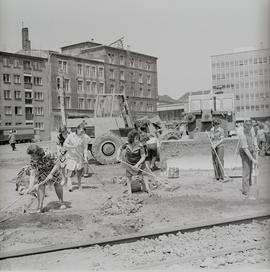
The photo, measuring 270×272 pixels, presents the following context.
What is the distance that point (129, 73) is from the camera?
217 feet

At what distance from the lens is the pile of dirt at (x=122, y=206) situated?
8.01 m

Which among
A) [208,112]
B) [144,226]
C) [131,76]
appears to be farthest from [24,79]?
[144,226]

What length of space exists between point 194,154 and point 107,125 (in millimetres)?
4485

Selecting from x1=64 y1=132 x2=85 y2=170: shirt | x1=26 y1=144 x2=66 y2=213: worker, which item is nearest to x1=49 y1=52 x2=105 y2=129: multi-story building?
x1=64 y1=132 x2=85 y2=170: shirt

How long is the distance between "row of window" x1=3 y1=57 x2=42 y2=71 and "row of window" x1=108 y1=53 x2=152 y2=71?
40.1 ft

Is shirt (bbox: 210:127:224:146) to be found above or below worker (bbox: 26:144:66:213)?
above

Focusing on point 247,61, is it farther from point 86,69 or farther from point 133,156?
point 86,69

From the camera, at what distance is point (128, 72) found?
65562mm

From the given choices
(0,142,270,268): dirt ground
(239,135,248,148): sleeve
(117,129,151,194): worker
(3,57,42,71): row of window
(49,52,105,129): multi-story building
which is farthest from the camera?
(49,52,105,129): multi-story building

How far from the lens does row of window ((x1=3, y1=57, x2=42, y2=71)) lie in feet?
159

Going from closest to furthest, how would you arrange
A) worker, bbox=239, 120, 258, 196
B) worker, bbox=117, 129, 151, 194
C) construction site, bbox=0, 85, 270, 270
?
1. construction site, bbox=0, 85, 270, 270
2. worker, bbox=239, 120, 258, 196
3. worker, bbox=117, 129, 151, 194

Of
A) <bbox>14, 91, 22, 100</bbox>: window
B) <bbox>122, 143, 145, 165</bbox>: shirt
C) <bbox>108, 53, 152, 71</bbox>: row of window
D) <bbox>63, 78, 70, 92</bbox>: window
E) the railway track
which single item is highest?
<bbox>108, 53, 152, 71</bbox>: row of window

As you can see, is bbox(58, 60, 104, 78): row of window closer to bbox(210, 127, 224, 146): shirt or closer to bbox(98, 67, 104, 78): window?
bbox(98, 67, 104, 78): window

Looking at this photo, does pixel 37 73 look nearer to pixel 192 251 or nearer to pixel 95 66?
pixel 95 66
